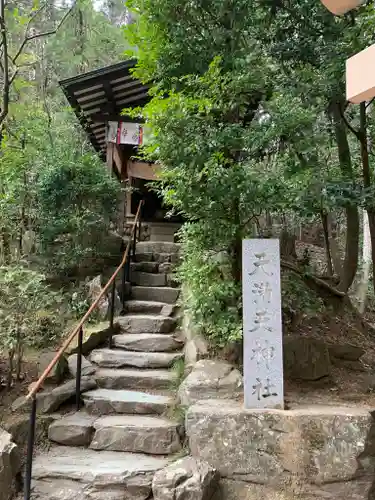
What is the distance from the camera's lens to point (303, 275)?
603cm

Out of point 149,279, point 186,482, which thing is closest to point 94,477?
point 186,482

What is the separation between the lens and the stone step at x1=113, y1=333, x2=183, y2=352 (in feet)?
19.9

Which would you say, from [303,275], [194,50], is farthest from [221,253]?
[194,50]

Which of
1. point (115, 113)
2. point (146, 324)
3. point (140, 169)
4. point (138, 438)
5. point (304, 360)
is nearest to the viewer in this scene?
point (138, 438)

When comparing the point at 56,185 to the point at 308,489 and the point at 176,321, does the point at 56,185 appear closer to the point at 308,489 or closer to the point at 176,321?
the point at 176,321

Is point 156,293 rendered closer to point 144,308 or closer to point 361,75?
point 144,308

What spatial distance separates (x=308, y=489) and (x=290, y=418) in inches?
24.3

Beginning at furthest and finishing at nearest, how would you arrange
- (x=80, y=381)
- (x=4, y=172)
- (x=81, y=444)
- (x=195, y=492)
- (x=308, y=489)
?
1. (x=4, y=172)
2. (x=80, y=381)
3. (x=81, y=444)
4. (x=308, y=489)
5. (x=195, y=492)

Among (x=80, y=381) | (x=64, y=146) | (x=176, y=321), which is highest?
(x=64, y=146)

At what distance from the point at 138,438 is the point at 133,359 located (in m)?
1.49

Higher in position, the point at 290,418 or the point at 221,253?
the point at 221,253

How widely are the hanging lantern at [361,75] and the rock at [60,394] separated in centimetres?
425

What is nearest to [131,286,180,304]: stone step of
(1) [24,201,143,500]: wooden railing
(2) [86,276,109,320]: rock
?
(1) [24,201,143,500]: wooden railing

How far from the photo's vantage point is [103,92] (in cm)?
985
